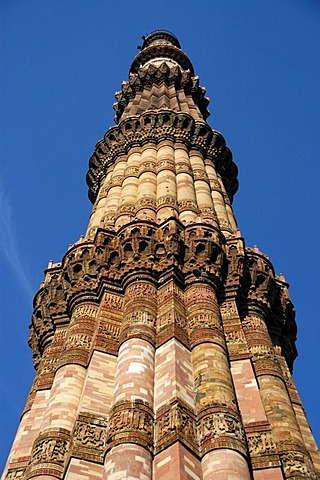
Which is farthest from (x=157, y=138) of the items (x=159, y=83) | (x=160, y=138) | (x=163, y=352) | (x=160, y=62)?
(x=163, y=352)

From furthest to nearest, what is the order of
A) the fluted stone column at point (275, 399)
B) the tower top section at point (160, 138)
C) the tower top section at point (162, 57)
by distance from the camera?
the tower top section at point (162, 57)
the tower top section at point (160, 138)
the fluted stone column at point (275, 399)

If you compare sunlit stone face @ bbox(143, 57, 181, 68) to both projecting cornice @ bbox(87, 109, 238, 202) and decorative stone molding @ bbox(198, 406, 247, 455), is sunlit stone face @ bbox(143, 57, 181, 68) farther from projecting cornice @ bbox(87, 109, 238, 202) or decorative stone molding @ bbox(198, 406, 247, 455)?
decorative stone molding @ bbox(198, 406, 247, 455)

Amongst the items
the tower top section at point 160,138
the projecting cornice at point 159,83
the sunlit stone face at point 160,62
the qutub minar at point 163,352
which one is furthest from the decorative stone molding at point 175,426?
the sunlit stone face at point 160,62

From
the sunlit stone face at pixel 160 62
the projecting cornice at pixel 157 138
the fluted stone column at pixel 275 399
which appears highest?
the sunlit stone face at pixel 160 62

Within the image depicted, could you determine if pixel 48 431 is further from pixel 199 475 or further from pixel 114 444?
pixel 199 475

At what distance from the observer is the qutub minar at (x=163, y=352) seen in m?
7.30

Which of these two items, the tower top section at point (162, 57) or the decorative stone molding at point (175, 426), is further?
the tower top section at point (162, 57)

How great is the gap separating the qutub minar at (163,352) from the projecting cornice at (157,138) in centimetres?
160

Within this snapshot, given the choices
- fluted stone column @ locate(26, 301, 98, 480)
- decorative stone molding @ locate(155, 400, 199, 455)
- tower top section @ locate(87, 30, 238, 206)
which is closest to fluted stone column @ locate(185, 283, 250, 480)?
decorative stone molding @ locate(155, 400, 199, 455)

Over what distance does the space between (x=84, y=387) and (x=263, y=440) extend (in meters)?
2.44

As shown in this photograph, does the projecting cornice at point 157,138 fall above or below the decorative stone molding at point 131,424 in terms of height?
above

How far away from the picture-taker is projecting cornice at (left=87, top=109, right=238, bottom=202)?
682 inches

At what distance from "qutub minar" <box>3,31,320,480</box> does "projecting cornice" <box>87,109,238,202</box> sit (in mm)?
1596

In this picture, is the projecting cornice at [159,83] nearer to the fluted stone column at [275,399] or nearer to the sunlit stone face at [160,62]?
the sunlit stone face at [160,62]
